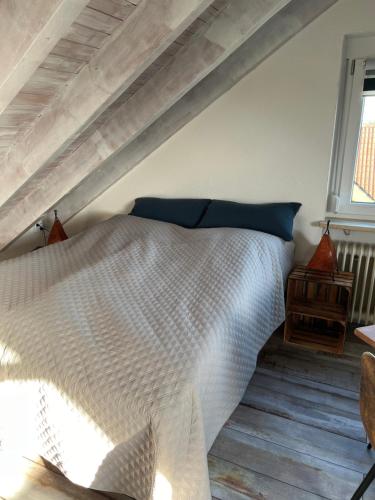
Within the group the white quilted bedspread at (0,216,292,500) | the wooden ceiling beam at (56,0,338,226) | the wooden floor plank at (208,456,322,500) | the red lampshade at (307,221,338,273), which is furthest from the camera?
the red lampshade at (307,221,338,273)

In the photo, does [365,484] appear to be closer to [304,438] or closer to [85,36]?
[304,438]

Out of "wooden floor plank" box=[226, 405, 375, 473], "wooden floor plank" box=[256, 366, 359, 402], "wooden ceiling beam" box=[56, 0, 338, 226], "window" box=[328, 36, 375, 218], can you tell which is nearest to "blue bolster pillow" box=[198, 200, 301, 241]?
"window" box=[328, 36, 375, 218]

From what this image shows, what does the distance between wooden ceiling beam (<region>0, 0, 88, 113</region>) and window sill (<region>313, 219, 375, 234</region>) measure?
2.00m

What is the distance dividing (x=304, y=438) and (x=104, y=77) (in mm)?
1852

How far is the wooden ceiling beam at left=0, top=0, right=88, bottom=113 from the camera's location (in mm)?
1085

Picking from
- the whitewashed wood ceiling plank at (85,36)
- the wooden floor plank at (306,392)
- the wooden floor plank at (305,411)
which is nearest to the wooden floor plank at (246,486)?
the wooden floor plank at (305,411)

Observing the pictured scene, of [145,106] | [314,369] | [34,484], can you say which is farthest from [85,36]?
[314,369]

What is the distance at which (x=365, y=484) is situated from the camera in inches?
51.6

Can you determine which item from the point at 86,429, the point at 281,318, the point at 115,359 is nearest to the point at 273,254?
the point at 281,318

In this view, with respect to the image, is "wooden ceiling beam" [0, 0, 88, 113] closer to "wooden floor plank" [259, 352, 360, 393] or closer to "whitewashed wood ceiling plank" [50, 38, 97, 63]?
"whitewashed wood ceiling plank" [50, 38, 97, 63]

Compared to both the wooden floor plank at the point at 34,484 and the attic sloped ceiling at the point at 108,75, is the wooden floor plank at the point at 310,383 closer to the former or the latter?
the wooden floor plank at the point at 34,484

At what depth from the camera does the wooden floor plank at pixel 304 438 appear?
1.61m

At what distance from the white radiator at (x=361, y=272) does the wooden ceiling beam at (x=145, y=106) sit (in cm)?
150

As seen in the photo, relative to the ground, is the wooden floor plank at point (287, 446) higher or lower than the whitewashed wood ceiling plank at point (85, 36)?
lower
